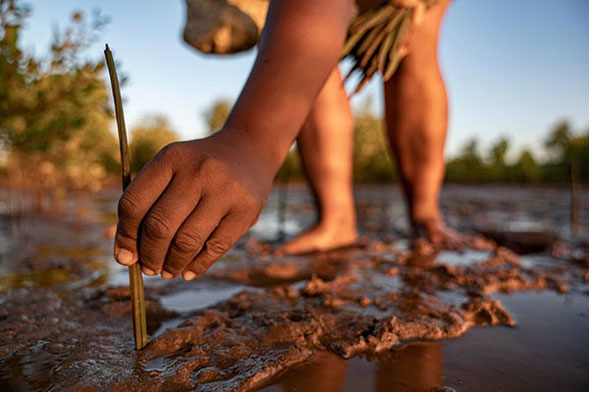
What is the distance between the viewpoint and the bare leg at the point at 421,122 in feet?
7.42

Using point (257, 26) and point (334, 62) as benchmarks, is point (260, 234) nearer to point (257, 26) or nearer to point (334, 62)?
point (257, 26)

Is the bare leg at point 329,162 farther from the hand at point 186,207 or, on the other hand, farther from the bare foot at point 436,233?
the hand at point 186,207

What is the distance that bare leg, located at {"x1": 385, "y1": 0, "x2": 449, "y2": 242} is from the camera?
7.42ft

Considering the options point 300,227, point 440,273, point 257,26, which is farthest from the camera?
point 300,227

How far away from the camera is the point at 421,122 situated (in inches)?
90.8

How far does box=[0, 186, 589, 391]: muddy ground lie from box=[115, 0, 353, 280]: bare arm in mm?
197

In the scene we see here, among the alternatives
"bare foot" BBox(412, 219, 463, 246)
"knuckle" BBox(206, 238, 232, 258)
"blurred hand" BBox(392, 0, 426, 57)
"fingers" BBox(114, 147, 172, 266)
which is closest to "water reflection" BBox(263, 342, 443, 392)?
"knuckle" BBox(206, 238, 232, 258)

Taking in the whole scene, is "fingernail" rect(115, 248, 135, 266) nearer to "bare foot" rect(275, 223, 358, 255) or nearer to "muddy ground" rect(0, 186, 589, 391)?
"muddy ground" rect(0, 186, 589, 391)

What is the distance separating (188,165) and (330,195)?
1.54 meters

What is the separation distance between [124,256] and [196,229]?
148 millimetres

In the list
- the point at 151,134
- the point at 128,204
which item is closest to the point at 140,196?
the point at 128,204

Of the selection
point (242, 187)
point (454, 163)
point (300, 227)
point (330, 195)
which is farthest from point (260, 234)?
point (454, 163)

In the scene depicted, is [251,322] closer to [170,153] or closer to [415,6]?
[170,153]
